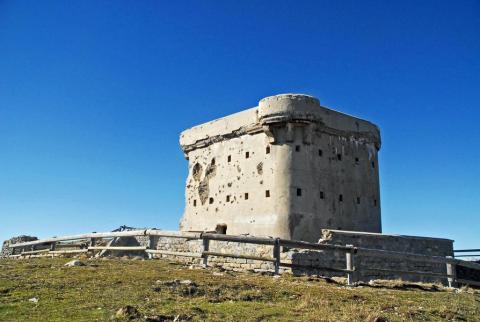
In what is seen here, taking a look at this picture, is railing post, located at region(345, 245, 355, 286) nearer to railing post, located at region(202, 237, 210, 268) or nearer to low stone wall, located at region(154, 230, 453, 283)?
low stone wall, located at region(154, 230, 453, 283)

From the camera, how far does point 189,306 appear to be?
8.20m

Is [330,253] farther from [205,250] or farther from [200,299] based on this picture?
[200,299]

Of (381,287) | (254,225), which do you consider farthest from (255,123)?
(381,287)

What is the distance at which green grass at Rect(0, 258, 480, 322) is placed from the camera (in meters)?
7.70

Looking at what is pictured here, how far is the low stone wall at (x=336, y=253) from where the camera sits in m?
18.0

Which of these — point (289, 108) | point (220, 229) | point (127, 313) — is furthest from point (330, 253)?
point (127, 313)

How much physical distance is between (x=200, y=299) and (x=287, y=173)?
15339mm

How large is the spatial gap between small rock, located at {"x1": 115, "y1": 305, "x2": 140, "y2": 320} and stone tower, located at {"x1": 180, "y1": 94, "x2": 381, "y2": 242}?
52.8ft

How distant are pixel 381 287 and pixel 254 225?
1144cm

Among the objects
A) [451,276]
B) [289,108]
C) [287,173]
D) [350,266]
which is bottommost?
[451,276]

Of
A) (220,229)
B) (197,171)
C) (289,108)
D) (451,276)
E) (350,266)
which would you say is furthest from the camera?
(197,171)

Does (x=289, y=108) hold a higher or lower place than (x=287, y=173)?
higher

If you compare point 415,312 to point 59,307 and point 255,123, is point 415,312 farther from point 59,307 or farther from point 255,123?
point 255,123

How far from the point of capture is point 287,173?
23812 millimetres
